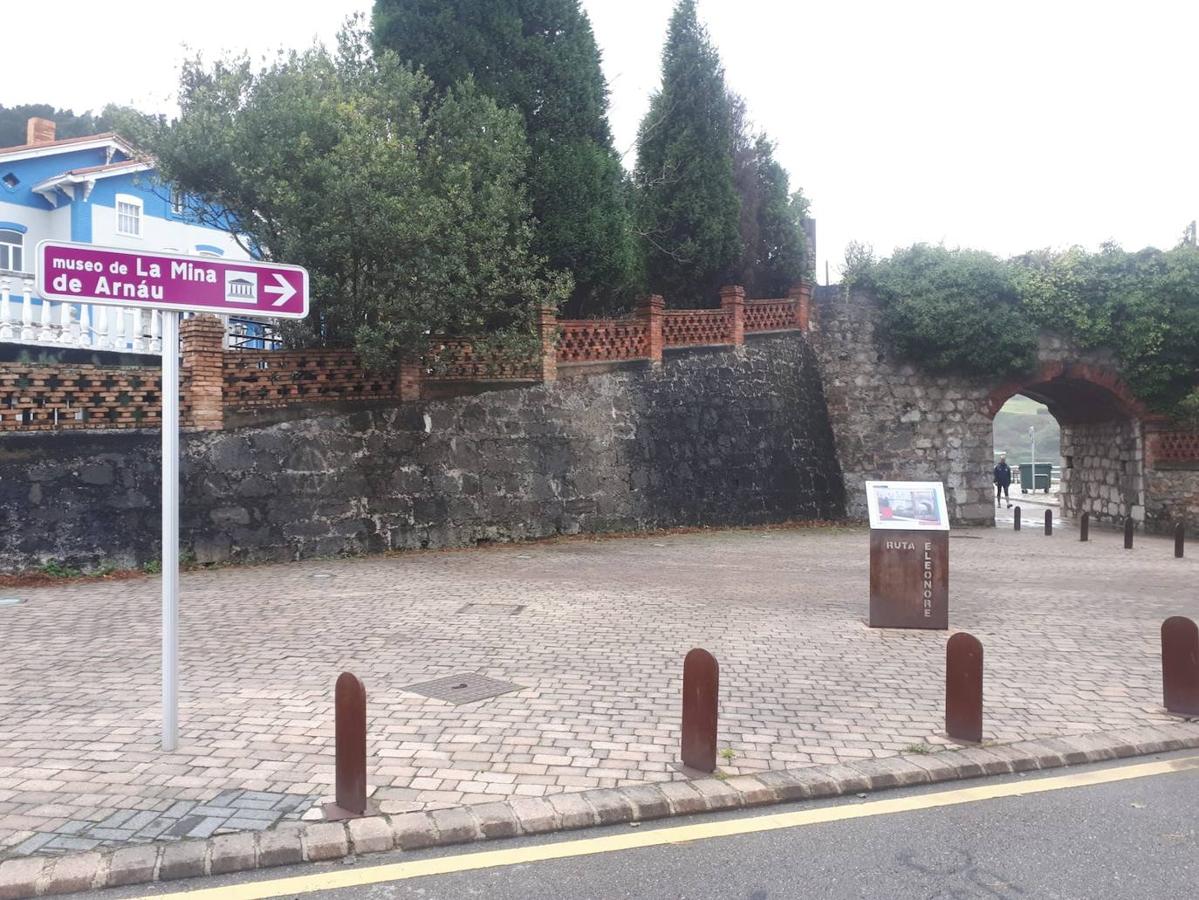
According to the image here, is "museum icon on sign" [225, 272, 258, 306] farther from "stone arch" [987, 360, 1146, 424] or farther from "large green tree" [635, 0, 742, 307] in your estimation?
"stone arch" [987, 360, 1146, 424]

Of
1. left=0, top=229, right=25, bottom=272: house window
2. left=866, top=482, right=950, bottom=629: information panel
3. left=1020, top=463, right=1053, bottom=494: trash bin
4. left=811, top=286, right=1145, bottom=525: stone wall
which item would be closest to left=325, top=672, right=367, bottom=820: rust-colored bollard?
left=866, top=482, right=950, bottom=629: information panel

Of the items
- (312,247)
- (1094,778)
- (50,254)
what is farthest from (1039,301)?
→ (50,254)

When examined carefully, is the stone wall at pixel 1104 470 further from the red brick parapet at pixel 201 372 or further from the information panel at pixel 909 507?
the red brick parapet at pixel 201 372

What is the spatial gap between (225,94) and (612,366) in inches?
329

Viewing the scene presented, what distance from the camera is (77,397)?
1171cm

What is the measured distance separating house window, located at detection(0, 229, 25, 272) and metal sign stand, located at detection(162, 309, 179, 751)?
73.5ft

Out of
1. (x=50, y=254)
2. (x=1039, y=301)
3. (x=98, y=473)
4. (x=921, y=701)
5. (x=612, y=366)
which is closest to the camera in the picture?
(x=50, y=254)

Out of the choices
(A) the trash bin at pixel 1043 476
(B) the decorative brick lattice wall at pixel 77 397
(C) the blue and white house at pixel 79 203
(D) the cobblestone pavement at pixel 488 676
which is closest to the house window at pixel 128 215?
(C) the blue and white house at pixel 79 203

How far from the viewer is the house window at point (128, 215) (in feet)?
81.4

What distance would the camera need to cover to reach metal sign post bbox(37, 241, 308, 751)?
4777 mm

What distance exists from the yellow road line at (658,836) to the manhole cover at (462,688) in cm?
214

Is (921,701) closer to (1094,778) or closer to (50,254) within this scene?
(1094,778)

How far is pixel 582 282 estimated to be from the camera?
60.6 ft

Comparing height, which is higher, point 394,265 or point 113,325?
point 394,265
